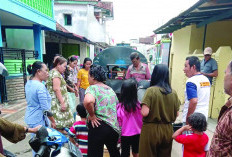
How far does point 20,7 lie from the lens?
15.9 ft

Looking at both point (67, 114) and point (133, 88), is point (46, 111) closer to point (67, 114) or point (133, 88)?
point (67, 114)

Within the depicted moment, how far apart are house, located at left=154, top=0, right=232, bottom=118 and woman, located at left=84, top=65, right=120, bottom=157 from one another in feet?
9.39

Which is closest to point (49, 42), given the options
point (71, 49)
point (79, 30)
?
point (71, 49)

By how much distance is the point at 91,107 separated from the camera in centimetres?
176

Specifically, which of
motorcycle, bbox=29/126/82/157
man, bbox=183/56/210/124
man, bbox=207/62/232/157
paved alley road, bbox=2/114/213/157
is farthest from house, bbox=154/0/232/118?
motorcycle, bbox=29/126/82/157

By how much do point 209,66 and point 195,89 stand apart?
2436 mm

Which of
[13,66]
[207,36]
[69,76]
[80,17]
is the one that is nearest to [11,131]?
[69,76]

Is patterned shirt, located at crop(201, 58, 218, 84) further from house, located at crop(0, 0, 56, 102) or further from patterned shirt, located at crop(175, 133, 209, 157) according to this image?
house, located at crop(0, 0, 56, 102)

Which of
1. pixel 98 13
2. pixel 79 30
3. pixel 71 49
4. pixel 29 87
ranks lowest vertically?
pixel 29 87

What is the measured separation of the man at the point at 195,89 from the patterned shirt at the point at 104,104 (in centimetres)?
105

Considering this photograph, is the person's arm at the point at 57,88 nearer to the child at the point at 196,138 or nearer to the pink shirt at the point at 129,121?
the pink shirt at the point at 129,121

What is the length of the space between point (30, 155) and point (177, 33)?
23.9 feet

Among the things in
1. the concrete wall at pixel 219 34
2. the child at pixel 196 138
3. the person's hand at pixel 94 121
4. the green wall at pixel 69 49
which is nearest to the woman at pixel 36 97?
the person's hand at pixel 94 121

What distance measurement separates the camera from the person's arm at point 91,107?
174cm
